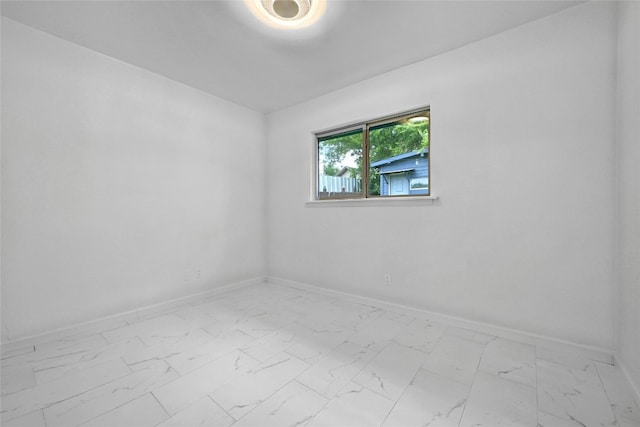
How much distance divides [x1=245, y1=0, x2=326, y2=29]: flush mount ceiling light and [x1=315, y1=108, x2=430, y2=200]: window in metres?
1.31

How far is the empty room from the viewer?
1561mm

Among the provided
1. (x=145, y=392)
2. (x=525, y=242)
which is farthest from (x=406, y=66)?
(x=145, y=392)

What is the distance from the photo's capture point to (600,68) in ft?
6.18

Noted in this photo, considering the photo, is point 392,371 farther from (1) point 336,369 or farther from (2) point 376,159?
(2) point 376,159

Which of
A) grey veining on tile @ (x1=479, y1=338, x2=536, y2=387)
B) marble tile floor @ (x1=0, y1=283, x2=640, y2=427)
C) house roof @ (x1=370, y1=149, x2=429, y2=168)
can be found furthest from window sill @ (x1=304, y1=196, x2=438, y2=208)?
grey veining on tile @ (x1=479, y1=338, x2=536, y2=387)

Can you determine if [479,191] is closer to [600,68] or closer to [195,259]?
[600,68]

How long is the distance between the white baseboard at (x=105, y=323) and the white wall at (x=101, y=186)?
49 millimetres

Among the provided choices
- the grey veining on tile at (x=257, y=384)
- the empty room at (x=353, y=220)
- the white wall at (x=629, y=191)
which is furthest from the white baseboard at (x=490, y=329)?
the grey veining on tile at (x=257, y=384)

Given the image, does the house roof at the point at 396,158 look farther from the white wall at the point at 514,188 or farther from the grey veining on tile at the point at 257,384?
the grey veining on tile at the point at 257,384

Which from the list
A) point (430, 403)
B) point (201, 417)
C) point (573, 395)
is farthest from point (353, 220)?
point (201, 417)

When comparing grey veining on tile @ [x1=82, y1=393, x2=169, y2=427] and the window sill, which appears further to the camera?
the window sill

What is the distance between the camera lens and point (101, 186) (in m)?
2.47

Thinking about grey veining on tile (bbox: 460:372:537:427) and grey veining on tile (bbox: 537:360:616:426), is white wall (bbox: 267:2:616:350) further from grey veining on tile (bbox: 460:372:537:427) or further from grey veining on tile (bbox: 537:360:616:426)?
grey veining on tile (bbox: 460:372:537:427)

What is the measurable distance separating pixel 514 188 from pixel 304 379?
216 cm
